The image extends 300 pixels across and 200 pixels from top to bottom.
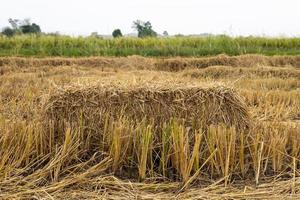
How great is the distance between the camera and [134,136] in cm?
296

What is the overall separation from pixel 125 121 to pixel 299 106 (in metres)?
2.60

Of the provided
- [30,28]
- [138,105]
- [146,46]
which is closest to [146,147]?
[138,105]

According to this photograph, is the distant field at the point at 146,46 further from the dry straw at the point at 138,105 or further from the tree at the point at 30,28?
the dry straw at the point at 138,105

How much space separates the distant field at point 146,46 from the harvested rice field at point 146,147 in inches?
367

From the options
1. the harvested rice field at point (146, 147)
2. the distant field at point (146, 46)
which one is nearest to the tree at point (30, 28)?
the distant field at point (146, 46)

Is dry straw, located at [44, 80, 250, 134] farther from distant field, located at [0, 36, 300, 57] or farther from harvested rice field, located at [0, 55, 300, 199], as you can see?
distant field, located at [0, 36, 300, 57]

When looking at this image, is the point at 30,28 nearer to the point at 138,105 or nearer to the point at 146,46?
the point at 146,46

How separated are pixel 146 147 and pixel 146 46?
433 inches

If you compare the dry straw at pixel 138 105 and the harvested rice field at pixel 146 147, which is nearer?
the harvested rice field at pixel 146 147

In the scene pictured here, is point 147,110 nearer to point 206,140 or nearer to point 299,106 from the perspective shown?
point 206,140

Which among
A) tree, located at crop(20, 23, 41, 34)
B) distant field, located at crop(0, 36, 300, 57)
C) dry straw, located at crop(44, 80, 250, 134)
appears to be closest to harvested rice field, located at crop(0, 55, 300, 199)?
dry straw, located at crop(44, 80, 250, 134)

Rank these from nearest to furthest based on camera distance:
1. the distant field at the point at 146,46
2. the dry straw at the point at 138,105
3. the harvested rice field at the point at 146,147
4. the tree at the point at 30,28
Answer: the harvested rice field at the point at 146,147, the dry straw at the point at 138,105, the distant field at the point at 146,46, the tree at the point at 30,28

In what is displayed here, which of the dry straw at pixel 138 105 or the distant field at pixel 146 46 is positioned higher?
the distant field at pixel 146 46

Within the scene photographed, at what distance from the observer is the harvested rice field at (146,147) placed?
2.65 metres
